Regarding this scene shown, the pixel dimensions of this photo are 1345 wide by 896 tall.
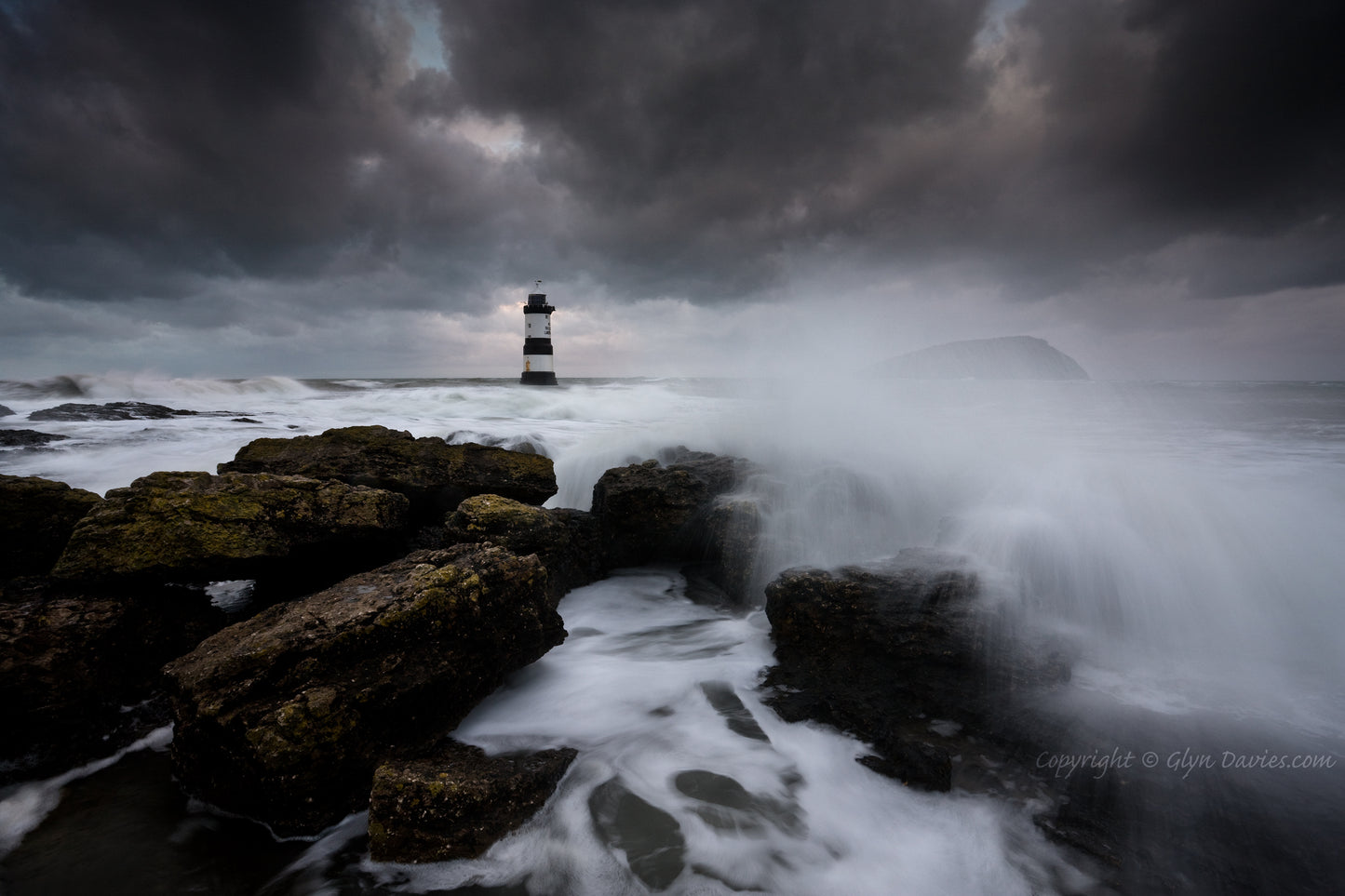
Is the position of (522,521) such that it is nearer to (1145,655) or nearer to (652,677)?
(652,677)

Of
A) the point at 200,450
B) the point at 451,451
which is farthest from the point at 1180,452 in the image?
the point at 200,450

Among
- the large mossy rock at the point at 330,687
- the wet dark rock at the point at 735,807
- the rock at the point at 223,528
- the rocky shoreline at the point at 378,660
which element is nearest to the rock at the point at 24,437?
the rocky shoreline at the point at 378,660

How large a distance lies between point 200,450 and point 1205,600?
50.1 ft

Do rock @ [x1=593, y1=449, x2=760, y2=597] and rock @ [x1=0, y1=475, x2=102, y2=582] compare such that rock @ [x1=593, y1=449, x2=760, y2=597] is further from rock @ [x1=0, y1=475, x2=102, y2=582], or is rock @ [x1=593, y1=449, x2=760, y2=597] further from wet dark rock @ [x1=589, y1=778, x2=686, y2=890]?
rock @ [x1=0, y1=475, x2=102, y2=582]

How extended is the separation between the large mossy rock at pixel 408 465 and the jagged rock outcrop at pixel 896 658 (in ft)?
12.0

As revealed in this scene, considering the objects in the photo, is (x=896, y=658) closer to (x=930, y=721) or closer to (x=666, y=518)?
(x=930, y=721)

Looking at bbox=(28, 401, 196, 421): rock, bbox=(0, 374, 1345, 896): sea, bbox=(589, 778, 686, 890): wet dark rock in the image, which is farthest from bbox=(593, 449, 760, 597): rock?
bbox=(28, 401, 196, 421): rock

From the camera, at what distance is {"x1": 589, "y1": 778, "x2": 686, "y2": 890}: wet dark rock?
285 centimetres

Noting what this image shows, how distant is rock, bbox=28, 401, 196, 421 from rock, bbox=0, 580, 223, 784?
46.9 ft

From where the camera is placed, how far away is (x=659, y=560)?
7.14 metres

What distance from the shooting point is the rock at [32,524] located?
4.61m

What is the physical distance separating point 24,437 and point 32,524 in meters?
9.51

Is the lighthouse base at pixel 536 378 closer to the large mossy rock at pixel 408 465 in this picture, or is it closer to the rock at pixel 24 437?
the rock at pixel 24 437

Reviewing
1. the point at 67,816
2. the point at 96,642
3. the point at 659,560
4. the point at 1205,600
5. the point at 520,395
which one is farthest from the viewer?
the point at 520,395
